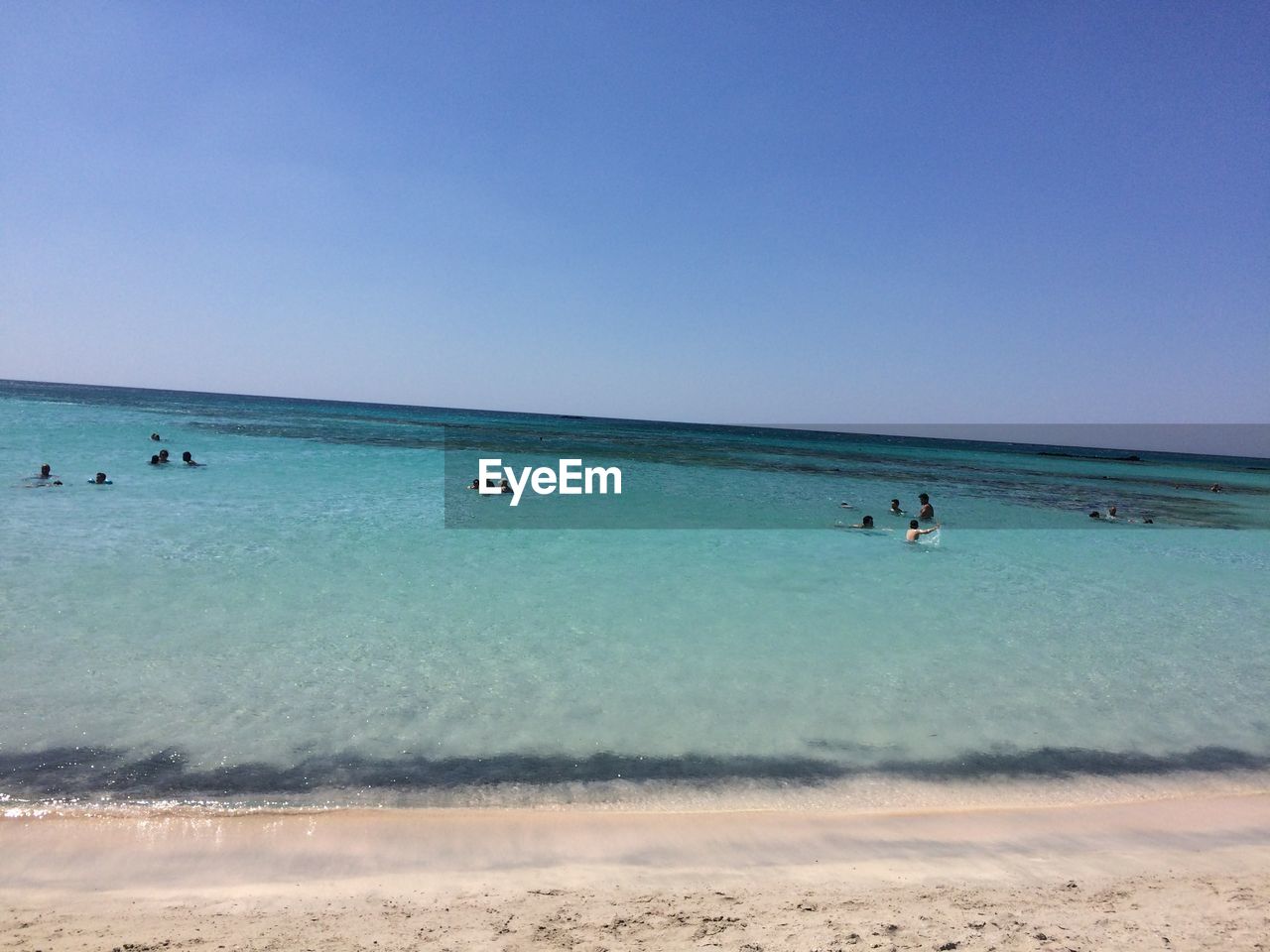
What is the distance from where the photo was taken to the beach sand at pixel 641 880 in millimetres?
3002

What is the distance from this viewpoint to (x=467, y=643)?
713cm

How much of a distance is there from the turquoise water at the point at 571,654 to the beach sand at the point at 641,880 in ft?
1.68

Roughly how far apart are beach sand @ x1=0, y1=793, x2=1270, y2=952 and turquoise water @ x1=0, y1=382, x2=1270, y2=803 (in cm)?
51

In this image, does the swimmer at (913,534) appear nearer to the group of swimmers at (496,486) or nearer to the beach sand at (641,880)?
the beach sand at (641,880)

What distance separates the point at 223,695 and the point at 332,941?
342 cm

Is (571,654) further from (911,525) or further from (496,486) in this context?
(496,486)

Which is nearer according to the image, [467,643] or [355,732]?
[355,732]

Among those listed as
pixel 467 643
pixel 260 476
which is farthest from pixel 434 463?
pixel 467 643

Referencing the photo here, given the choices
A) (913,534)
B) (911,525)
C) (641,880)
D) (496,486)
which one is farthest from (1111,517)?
(641,880)

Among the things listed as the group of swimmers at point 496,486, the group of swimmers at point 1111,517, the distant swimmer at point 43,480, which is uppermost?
the distant swimmer at point 43,480

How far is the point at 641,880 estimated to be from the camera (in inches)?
140

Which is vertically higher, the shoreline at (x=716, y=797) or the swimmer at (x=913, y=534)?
the swimmer at (x=913, y=534)

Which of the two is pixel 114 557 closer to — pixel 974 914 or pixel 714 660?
pixel 714 660

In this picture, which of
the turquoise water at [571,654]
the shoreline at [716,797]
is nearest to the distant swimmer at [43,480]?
the turquoise water at [571,654]
